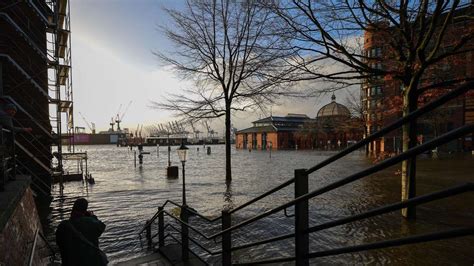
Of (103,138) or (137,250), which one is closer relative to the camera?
(137,250)

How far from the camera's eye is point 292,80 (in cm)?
977

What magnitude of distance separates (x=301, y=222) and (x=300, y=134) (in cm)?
6956

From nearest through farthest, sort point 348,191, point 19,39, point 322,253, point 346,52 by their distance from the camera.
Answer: point 322,253 < point 346,52 < point 19,39 < point 348,191

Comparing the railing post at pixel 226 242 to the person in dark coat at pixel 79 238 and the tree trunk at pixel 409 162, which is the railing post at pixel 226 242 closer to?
the person in dark coat at pixel 79 238

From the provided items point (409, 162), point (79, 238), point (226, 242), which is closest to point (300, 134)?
point (409, 162)

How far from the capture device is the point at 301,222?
303 cm

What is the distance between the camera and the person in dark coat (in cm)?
462

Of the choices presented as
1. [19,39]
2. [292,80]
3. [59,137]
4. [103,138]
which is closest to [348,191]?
[292,80]

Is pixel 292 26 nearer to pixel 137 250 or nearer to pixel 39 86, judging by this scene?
pixel 137 250

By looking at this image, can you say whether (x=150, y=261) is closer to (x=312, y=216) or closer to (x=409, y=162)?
(x=312, y=216)

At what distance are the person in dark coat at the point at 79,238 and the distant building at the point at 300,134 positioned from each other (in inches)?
2256

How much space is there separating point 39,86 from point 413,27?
1548 cm

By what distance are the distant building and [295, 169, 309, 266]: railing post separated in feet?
190

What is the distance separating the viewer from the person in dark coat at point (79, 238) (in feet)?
15.2
